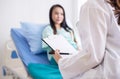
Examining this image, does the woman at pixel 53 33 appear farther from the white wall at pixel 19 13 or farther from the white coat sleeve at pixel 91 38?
the white coat sleeve at pixel 91 38

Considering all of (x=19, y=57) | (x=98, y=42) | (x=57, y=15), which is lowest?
(x=19, y=57)

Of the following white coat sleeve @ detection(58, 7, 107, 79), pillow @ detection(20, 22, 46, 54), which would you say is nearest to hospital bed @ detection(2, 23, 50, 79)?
pillow @ detection(20, 22, 46, 54)

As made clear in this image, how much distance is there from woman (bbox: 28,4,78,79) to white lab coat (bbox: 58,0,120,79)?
0.80 m

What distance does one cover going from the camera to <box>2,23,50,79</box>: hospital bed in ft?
6.24

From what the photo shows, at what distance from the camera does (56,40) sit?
1588 millimetres

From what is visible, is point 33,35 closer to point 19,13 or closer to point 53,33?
point 53,33

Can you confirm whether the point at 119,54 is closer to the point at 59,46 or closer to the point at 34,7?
the point at 59,46

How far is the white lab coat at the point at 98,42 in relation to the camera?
2.71 feet

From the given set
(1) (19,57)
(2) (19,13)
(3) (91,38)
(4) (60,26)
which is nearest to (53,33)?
(4) (60,26)

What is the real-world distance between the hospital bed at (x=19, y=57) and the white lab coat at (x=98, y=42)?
105 centimetres

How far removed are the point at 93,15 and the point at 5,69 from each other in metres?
1.61

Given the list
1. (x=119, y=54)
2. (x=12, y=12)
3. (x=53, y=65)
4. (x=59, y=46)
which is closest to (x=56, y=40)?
(x=59, y=46)

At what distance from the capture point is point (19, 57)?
1996 millimetres

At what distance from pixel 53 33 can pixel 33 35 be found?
0.20m
